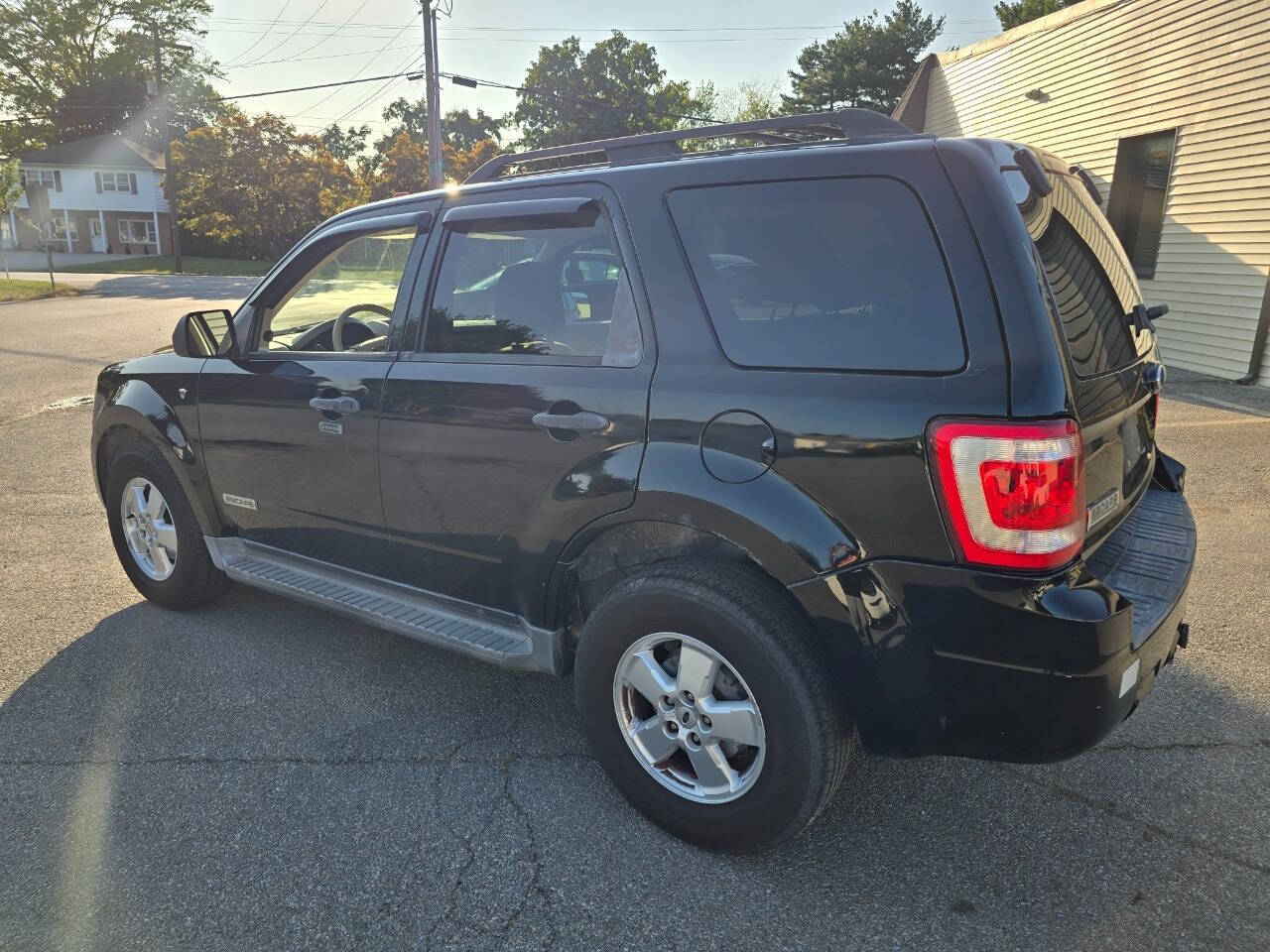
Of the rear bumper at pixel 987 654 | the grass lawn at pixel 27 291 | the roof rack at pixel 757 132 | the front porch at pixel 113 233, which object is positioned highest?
the front porch at pixel 113 233

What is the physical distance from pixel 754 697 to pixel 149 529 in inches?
126

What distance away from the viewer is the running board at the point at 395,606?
2916mm

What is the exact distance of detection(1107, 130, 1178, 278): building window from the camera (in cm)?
1170

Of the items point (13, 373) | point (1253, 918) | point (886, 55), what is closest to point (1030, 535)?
point (1253, 918)

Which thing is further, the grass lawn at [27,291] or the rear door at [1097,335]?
the grass lawn at [27,291]

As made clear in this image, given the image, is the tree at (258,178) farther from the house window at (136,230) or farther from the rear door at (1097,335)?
the rear door at (1097,335)

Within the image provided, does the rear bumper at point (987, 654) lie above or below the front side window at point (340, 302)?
below

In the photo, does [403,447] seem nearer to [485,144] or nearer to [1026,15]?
[1026,15]

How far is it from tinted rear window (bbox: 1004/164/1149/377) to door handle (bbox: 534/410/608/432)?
121 centimetres

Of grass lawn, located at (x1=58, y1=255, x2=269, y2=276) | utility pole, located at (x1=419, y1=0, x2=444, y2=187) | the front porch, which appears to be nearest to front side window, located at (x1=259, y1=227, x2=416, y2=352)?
utility pole, located at (x1=419, y1=0, x2=444, y2=187)

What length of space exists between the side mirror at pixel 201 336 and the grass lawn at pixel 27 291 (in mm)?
25207

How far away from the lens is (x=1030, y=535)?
2.04 meters

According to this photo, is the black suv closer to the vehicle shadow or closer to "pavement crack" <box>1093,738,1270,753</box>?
the vehicle shadow

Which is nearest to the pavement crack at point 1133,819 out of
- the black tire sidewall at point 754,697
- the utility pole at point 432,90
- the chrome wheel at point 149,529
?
the black tire sidewall at point 754,697
